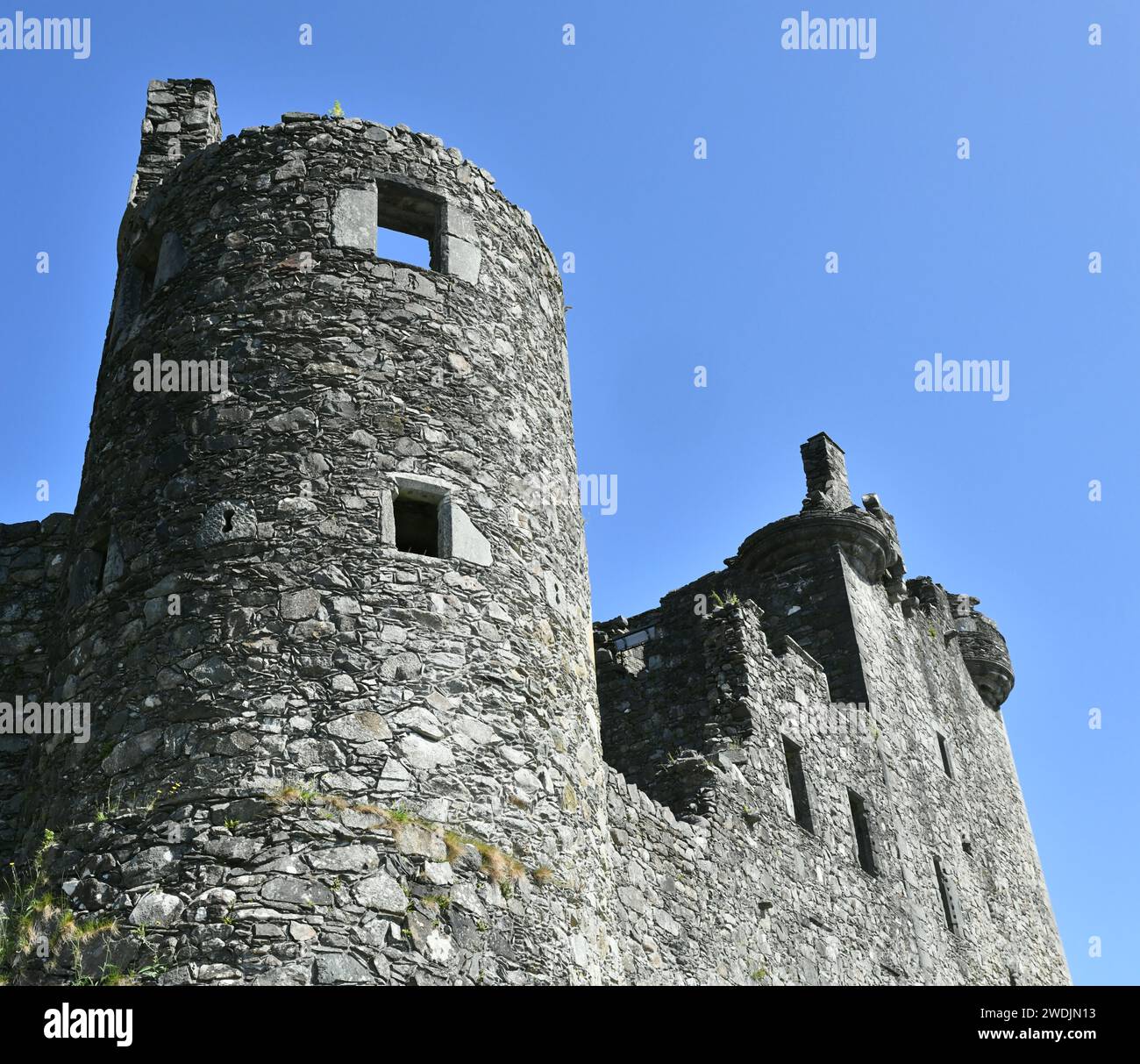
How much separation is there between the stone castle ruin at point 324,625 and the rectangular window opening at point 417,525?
17 mm

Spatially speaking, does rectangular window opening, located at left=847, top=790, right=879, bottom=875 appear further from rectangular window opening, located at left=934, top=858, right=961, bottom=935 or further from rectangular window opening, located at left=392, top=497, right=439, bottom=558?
rectangular window opening, located at left=392, top=497, right=439, bottom=558

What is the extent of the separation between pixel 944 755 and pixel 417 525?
14788 millimetres

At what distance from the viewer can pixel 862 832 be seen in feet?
53.2

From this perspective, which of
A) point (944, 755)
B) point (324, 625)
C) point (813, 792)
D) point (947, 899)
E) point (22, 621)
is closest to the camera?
point (324, 625)

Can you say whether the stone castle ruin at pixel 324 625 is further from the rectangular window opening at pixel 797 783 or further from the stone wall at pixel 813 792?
the rectangular window opening at pixel 797 783

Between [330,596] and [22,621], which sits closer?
[330,596]

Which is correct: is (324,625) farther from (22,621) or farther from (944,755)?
(944,755)

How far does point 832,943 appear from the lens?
13875mm

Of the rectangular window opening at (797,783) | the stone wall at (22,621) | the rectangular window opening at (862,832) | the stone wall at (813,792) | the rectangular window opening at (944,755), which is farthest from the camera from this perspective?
the rectangular window opening at (944,755)

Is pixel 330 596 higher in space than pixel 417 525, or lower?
lower

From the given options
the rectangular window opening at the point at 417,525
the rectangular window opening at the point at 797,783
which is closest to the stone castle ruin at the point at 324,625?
the rectangular window opening at the point at 417,525

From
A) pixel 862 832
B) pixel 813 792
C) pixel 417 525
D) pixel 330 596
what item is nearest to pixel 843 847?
pixel 813 792

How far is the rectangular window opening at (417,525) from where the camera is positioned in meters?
8.14

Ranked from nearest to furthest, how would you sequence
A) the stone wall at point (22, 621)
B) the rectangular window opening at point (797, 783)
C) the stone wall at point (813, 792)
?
the stone wall at point (22, 621) → the stone wall at point (813, 792) → the rectangular window opening at point (797, 783)
